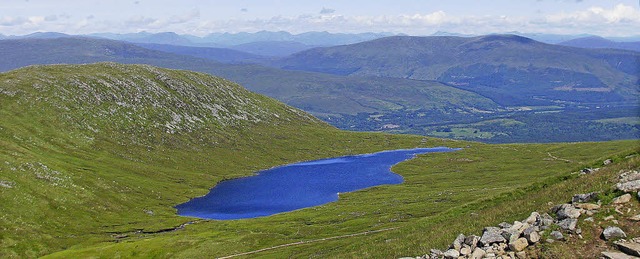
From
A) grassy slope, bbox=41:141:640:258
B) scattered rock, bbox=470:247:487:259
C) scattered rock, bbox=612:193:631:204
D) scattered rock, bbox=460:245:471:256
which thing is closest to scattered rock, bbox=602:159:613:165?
grassy slope, bbox=41:141:640:258

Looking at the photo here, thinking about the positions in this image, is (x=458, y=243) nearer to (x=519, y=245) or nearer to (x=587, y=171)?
(x=519, y=245)

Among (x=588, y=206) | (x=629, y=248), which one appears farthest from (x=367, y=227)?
(x=629, y=248)

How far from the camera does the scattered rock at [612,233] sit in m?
30.8

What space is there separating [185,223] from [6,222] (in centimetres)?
5046

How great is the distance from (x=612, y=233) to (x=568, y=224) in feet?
8.48

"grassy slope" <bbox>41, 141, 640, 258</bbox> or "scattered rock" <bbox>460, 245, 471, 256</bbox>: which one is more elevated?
"scattered rock" <bbox>460, 245, 471, 256</bbox>

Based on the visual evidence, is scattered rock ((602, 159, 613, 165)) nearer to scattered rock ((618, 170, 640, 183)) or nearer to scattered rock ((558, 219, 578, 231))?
scattered rock ((618, 170, 640, 183))

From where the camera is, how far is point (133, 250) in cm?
11150

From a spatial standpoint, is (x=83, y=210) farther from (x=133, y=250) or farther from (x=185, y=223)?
(x=133, y=250)

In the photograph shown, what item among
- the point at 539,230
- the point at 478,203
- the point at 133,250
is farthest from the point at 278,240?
the point at 539,230

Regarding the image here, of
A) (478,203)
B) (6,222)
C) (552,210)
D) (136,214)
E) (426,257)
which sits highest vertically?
(552,210)

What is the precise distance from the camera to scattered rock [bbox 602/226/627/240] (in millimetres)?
30822


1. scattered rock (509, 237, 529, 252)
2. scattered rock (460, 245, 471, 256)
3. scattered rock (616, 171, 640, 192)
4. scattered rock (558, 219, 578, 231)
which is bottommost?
scattered rock (460, 245, 471, 256)

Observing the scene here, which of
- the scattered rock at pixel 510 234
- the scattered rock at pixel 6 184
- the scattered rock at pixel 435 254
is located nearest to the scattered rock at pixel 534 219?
the scattered rock at pixel 510 234
